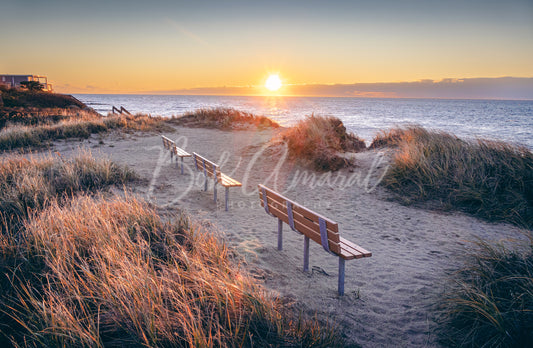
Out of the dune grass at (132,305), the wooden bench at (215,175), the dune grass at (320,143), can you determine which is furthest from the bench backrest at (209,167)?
the dune grass at (132,305)

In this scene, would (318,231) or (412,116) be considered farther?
(412,116)

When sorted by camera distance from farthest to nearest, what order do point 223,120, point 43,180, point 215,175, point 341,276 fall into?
1. point 223,120
2. point 215,175
3. point 43,180
4. point 341,276

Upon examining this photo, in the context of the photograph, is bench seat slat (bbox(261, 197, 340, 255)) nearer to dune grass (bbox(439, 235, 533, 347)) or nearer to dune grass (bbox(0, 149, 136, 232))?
dune grass (bbox(439, 235, 533, 347))

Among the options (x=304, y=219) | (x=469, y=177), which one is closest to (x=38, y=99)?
(x=304, y=219)

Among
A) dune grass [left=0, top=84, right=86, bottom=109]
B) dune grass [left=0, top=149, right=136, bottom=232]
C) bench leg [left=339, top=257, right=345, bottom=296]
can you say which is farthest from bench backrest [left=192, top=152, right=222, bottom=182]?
dune grass [left=0, top=84, right=86, bottom=109]

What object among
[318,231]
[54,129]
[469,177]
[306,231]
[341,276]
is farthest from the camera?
[54,129]

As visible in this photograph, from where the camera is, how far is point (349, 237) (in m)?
5.36

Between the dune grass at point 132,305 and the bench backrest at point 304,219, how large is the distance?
91 cm

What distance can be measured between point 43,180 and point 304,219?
5411 mm

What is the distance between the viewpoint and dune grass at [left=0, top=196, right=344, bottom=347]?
2.21m

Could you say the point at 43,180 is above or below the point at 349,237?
above

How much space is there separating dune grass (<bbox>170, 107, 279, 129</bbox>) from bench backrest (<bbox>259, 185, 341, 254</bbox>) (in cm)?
1488

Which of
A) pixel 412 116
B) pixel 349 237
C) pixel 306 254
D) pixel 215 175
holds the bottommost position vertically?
pixel 349 237

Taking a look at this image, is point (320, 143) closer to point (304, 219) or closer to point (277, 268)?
point (304, 219)
